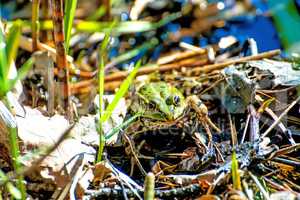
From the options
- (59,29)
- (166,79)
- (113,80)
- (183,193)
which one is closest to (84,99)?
(113,80)

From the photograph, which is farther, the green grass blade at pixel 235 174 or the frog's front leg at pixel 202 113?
the frog's front leg at pixel 202 113

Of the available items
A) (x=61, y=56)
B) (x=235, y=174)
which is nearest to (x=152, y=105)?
(x=61, y=56)

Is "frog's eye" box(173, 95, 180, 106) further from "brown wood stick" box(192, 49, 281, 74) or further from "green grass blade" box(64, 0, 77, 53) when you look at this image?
"brown wood stick" box(192, 49, 281, 74)

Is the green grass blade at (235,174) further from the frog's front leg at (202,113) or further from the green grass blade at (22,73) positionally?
the green grass blade at (22,73)

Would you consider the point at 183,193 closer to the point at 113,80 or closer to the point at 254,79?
the point at 254,79

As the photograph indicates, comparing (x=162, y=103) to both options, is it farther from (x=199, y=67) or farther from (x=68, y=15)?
(x=199, y=67)

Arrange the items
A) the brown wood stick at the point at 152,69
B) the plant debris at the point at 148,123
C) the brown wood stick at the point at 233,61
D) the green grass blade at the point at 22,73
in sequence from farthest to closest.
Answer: the brown wood stick at the point at 152,69 → the brown wood stick at the point at 233,61 → the plant debris at the point at 148,123 → the green grass blade at the point at 22,73

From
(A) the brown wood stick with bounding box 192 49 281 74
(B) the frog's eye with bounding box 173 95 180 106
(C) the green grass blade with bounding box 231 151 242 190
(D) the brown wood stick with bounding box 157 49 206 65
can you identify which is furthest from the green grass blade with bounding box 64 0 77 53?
(D) the brown wood stick with bounding box 157 49 206 65

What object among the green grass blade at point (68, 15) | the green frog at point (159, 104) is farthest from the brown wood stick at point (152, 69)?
the green grass blade at point (68, 15)
